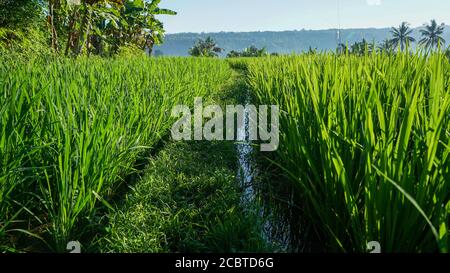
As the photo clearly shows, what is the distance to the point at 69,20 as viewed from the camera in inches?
465

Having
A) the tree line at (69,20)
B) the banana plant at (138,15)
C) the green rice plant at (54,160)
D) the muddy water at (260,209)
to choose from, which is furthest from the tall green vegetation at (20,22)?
the green rice plant at (54,160)

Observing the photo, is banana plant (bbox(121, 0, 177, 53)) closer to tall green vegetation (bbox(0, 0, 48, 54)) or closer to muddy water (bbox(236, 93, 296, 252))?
tall green vegetation (bbox(0, 0, 48, 54))

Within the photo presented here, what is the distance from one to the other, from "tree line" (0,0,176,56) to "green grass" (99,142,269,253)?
3.94 metres

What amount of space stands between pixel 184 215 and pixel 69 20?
1169 cm

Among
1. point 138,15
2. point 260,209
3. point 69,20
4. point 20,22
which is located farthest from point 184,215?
point 138,15

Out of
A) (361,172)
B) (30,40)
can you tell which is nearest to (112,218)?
A: (361,172)

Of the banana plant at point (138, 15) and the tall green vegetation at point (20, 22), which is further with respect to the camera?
the banana plant at point (138, 15)

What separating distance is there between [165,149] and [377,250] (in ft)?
7.18

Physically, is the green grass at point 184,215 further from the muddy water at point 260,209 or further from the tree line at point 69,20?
the tree line at point 69,20

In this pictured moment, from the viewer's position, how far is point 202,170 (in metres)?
2.62

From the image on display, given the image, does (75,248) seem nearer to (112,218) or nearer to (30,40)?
(112,218)

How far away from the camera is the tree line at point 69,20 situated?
8.58 meters

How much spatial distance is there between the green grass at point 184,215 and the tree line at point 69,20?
394 centimetres

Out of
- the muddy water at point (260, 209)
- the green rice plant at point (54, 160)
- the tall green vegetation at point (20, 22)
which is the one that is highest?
the tall green vegetation at point (20, 22)
